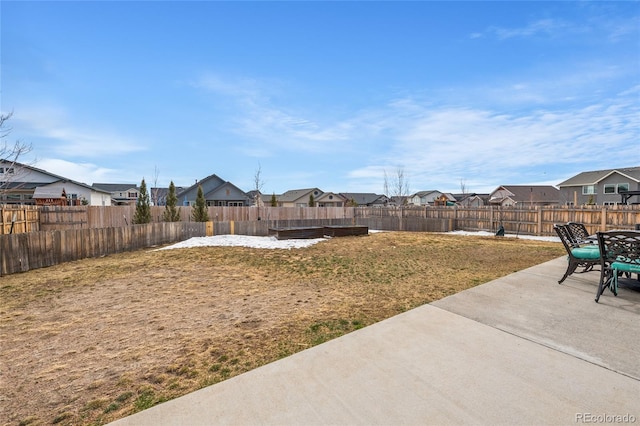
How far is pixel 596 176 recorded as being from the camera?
1231 inches

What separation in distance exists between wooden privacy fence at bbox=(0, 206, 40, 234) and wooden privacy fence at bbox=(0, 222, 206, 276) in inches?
129

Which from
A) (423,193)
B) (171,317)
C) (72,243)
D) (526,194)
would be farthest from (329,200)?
(171,317)

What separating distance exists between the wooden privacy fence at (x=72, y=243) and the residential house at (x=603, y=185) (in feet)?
111

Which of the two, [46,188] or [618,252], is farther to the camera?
[46,188]

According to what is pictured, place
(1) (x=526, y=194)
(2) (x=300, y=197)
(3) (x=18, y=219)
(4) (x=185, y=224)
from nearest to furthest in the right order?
(3) (x=18, y=219) → (4) (x=185, y=224) → (1) (x=526, y=194) → (2) (x=300, y=197)

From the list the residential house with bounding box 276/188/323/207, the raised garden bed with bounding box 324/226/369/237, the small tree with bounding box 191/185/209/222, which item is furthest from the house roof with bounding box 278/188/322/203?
the raised garden bed with bounding box 324/226/369/237

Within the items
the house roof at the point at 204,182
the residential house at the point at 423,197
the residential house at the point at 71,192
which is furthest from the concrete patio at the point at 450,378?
the residential house at the point at 423,197

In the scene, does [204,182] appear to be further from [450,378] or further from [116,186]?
[450,378]

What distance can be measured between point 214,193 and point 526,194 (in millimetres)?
44606

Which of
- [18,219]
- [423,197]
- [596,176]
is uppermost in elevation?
[596,176]

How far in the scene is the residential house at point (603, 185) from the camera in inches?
1104

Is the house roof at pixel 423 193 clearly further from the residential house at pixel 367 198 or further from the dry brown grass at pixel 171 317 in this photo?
the dry brown grass at pixel 171 317

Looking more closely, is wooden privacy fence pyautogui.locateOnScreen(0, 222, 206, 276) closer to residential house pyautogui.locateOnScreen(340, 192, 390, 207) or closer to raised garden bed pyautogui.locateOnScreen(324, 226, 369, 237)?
raised garden bed pyautogui.locateOnScreen(324, 226, 369, 237)

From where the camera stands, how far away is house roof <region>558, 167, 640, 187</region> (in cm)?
2820
